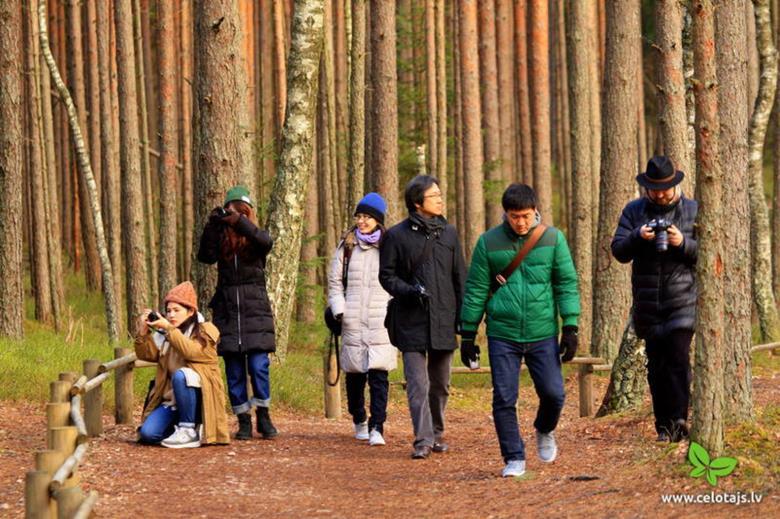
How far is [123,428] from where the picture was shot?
448 inches

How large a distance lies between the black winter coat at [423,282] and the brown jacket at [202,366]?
1.54m

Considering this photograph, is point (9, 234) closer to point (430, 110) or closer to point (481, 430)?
point (481, 430)

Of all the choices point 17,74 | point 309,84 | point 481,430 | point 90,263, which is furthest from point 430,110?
point 481,430

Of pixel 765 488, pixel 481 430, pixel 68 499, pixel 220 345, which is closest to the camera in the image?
pixel 68 499

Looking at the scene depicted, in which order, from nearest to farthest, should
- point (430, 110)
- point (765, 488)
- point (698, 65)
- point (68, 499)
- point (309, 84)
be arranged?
point (68, 499) < point (765, 488) < point (698, 65) < point (309, 84) < point (430, 110)

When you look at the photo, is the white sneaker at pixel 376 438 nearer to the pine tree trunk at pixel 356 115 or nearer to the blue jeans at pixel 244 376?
the blue jeans at pixel 244 376

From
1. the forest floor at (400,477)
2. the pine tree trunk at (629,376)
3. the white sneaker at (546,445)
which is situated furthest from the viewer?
the pine tree trunk at (629,376)

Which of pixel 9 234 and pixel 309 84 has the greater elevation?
pixel 309 84

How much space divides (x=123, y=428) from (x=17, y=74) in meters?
8.56

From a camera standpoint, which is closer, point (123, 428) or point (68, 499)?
point (68, 499)

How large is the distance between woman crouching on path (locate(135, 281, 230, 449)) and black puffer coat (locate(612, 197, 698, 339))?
3.29 metres

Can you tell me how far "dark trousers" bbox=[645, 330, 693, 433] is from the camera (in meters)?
9.16

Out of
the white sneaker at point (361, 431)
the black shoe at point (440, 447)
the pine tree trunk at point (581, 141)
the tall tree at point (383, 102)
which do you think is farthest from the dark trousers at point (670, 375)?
the pine tree trunk at point (581, 141)

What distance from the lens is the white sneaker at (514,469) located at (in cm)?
854
